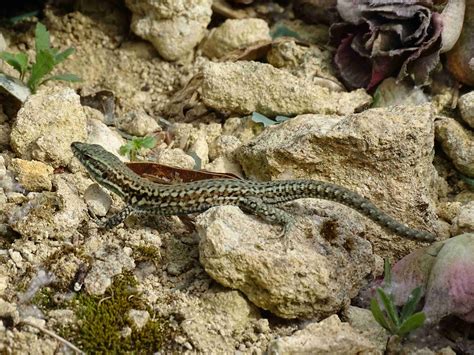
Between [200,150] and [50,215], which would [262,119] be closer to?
[200,150]

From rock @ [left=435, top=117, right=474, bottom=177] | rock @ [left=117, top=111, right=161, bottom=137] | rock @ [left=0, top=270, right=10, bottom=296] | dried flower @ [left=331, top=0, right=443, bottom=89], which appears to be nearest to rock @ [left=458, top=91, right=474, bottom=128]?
rock @ [left=435, top=117, right=474, bottom=177]

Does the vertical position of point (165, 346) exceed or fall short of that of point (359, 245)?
it falls short

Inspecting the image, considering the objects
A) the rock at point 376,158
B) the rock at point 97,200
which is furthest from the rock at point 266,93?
the rock at point 97,200

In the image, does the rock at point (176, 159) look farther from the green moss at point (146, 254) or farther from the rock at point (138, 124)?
the green moss at point (146, 254)

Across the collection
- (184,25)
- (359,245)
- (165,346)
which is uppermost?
(184,25)

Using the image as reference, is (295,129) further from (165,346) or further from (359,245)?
(165,346)

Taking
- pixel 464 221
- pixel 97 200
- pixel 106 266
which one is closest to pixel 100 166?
pixel 97 200

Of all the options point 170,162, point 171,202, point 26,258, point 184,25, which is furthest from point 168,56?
point 26,258
